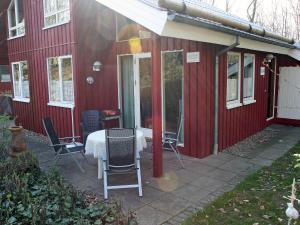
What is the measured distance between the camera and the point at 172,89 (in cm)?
701

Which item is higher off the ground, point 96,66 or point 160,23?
point 160,23

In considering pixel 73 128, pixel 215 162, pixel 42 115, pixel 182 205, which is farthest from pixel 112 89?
pixel 182 205

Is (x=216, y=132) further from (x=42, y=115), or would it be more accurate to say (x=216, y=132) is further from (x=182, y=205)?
(x=42, y=115)

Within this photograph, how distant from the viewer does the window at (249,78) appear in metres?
8.23

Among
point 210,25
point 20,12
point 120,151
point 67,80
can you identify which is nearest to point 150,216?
point 120,151

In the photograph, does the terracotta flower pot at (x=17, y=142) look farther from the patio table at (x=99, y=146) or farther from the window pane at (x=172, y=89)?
the window pane at (x=172, y=89)

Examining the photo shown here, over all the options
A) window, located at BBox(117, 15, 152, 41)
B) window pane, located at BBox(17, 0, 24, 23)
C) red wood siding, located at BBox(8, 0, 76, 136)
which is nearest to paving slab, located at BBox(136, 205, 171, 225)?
window, located at BBox(117, 15, 152, 41)

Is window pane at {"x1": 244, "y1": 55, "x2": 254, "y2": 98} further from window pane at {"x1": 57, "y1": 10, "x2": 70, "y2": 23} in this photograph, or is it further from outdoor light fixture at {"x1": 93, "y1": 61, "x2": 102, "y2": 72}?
window pane at {"x1": 57, "y1": 10, "x2": 70, "y2": 23}

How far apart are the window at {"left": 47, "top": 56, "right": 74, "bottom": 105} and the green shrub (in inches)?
154

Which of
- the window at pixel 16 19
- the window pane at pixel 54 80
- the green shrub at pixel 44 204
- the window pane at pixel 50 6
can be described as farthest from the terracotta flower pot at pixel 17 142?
the window at pixel 16 19

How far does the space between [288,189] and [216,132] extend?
7.45 feet

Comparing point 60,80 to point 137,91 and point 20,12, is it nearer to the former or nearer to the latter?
point 137,91

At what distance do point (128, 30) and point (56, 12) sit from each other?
2.22 meters

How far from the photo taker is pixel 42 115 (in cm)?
957
